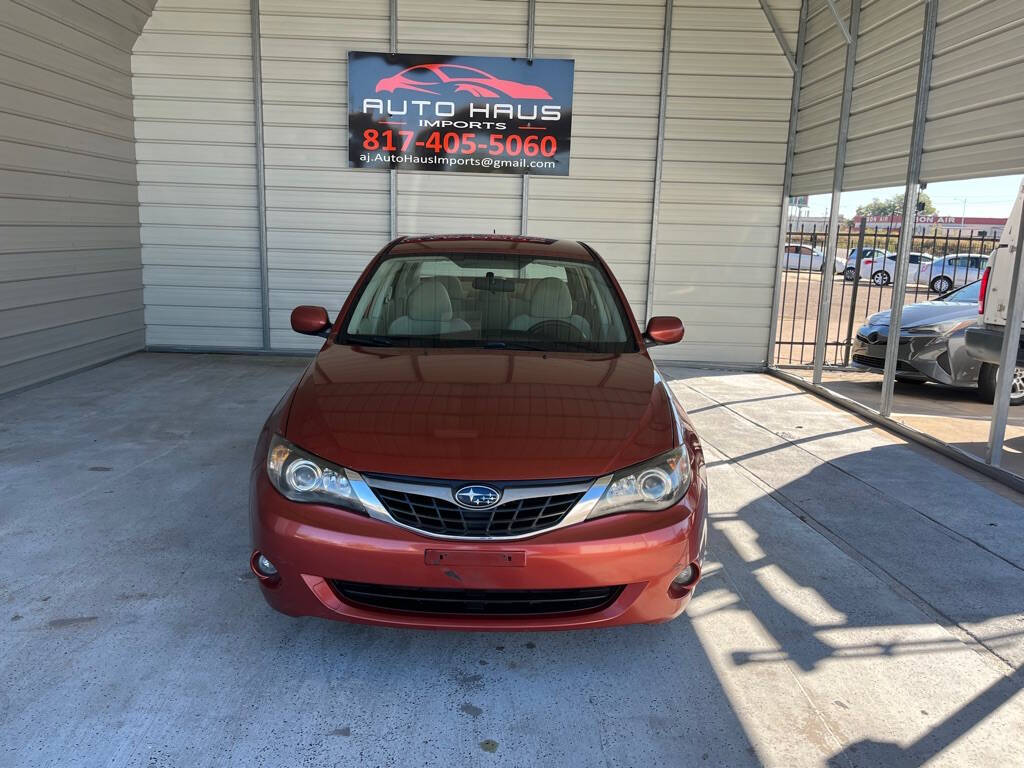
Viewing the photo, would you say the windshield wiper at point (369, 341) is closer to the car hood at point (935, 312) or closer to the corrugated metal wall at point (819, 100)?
the car hood at point (935, 312)

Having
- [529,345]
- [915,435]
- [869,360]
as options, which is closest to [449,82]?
[869,360]

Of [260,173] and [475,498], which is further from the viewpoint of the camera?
[260,173]

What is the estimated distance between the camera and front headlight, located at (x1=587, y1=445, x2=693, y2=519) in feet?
8.04

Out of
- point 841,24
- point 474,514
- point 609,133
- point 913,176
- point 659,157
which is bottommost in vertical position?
point 474,514

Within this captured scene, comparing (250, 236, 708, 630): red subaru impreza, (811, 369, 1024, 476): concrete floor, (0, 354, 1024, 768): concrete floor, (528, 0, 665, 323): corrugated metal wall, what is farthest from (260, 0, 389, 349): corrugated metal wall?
(250, 236, 708, 630): red subaru impreza

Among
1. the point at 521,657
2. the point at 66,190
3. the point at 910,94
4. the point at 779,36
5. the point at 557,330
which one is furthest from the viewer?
the point at 779,36

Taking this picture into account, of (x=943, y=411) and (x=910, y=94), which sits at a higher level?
(x=910, y=94)

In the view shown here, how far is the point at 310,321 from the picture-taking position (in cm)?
374

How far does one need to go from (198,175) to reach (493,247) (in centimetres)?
625

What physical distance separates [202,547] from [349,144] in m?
6.28

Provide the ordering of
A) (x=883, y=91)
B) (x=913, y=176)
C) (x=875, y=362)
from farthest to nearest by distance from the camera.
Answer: (x=875, y=362) → (x=883, y=91) → (x=913, y=176)

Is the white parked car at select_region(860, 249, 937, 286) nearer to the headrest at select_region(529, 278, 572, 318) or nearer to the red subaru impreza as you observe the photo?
the headrest at select_region(529, 278, 572, 318)

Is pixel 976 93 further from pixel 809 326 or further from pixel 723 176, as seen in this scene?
pixel 809 326

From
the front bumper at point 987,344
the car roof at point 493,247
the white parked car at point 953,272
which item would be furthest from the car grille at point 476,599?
the white parked car at point 953,272
